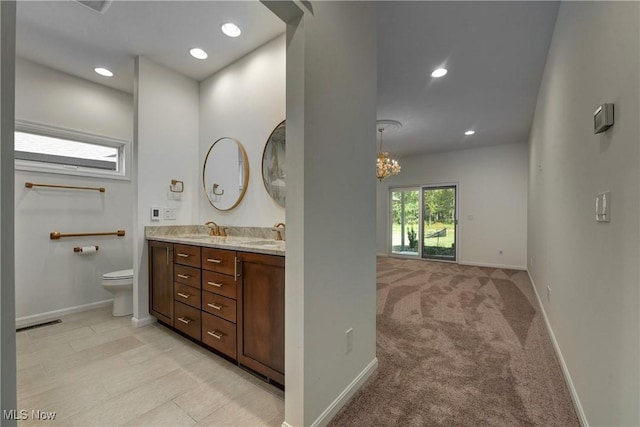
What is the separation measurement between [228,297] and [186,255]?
668 mm

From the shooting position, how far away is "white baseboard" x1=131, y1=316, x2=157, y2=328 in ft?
8.56

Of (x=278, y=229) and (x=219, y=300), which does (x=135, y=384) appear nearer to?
(x=219, y=300)

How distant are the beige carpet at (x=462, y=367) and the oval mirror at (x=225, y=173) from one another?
76.0 inches

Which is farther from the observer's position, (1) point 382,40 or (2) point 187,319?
(1) point 382,40

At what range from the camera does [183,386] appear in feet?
5.57

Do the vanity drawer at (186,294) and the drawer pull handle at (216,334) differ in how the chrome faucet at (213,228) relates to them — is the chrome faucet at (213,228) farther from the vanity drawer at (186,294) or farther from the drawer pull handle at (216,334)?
the drawer pull handle at (216,334)

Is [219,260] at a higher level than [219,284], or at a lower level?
higher

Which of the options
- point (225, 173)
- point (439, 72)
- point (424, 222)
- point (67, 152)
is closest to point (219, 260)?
point (225, 173)

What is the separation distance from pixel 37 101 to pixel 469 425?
4.56 metres

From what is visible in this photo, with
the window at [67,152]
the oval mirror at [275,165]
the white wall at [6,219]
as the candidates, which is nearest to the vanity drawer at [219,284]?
the oval mirror at [275,165]

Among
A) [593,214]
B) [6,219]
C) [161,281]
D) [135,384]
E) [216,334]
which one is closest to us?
[6,219]

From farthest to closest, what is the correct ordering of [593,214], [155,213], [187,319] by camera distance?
[155,213]
[187,319]
[593,214]

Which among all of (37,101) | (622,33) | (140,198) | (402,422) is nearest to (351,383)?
(402,422)

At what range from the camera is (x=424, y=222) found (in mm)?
6602
